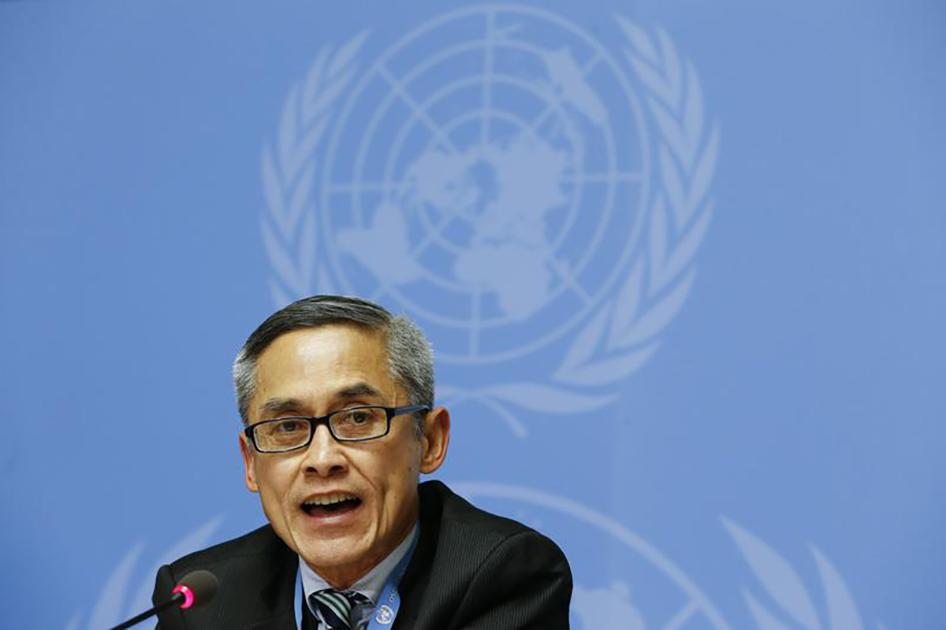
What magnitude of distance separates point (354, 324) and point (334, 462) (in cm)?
26

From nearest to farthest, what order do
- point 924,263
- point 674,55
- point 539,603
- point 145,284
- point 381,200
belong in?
point 539,603 → point 924,263 → point 674,55 → point 381,200 → point 145,284

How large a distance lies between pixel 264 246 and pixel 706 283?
4.25 ft

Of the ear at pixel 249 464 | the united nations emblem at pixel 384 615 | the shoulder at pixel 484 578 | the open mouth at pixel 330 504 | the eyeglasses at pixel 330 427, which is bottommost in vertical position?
the united nations emblem at pixel 384 615

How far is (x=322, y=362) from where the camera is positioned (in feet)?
7.00

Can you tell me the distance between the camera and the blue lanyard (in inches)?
84.6

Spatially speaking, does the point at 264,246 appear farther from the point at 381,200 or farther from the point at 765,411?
the point at 765,411

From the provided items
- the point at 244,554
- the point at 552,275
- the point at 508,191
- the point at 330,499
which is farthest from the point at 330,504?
the point at 508,191

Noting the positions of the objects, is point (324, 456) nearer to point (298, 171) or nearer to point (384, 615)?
point (384, 615)

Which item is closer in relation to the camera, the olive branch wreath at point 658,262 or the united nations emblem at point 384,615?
the united nations emblem at point 384,615

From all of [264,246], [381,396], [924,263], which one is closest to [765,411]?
[924,263]

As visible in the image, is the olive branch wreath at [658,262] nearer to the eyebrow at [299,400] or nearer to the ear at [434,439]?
the ear at [434,439]

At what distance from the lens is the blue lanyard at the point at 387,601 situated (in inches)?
84.6

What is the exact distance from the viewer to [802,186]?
116 inches

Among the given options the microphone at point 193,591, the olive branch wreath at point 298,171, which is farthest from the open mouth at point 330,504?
the olive branch wreath at point 298,171
